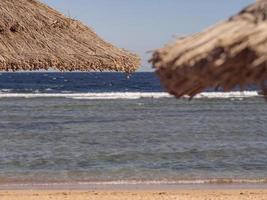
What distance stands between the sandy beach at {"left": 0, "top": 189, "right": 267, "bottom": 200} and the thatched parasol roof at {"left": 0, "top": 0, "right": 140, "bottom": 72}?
711cm

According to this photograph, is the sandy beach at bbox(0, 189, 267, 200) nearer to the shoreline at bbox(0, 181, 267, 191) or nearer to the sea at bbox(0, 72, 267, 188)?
the shoreline at bbox(0, 181, 267, 191)

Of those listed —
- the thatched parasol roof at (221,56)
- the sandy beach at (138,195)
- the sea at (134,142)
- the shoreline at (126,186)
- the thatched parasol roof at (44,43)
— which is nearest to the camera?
the thatched parasol roof at (221,56)


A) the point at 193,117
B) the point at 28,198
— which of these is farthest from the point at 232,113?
the point at 28,198

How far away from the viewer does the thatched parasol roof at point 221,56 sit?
4.16 meters

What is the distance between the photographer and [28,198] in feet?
44.8

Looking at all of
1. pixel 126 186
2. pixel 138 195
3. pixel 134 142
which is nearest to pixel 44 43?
pixel 138 195

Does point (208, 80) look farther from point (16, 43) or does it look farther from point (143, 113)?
point (143, 113)

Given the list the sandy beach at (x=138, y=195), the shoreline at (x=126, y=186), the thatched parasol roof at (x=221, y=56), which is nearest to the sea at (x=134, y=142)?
the shoreline at (x=126, y=186)

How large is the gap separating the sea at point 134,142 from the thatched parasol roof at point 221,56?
2.90m

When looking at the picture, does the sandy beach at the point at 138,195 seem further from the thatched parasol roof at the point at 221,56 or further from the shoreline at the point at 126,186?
the thatched parasol roof at the point at 221,56

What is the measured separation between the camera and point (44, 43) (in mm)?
6590

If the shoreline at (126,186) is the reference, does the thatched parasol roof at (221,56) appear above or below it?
above

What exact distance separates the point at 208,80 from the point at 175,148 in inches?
638

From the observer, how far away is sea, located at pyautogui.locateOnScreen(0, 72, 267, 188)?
648 inches
